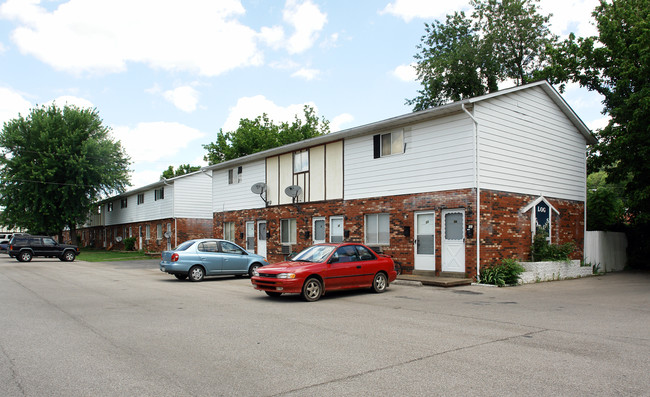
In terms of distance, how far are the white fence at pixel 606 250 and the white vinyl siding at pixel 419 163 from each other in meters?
8.16

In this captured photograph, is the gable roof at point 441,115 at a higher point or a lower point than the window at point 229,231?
higher

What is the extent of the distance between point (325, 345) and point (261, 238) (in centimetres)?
1900

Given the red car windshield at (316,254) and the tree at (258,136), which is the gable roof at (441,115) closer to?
the red car windshield at (316,254)

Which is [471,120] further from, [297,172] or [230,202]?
[230,202]

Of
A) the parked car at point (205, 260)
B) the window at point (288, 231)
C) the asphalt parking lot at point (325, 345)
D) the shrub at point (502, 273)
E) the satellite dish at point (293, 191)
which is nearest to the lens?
the asphalt parking lot at point (325, 345)

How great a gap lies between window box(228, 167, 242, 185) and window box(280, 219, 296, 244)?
16.3ft

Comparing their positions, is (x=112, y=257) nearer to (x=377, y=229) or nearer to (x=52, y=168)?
(x=52, y=168)

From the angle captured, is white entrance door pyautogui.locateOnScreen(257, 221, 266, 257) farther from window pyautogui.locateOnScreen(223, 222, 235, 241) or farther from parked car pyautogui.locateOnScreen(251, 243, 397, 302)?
parked car pyautogui.locateOnScreen(251, 243, 397, 302)

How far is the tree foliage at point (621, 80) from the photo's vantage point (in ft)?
61.6

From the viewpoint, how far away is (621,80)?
66.9 ft

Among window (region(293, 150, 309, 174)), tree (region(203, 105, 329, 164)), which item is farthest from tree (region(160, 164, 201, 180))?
window (region(293, 150, 309, 174))

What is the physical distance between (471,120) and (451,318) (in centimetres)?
835

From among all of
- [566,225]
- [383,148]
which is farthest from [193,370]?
[566,225]

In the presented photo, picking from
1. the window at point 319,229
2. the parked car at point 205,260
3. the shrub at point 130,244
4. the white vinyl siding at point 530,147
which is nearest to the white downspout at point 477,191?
the white vinyl siding at point 530,147
